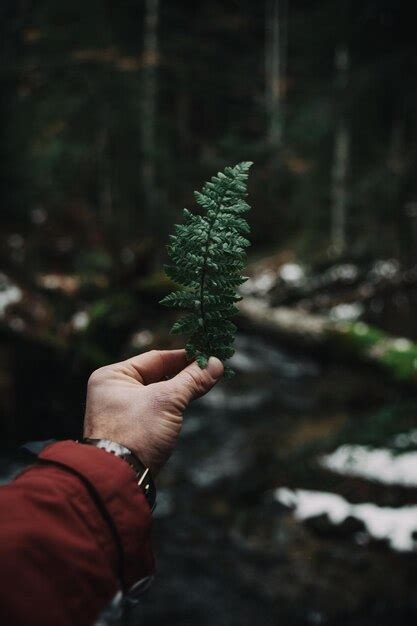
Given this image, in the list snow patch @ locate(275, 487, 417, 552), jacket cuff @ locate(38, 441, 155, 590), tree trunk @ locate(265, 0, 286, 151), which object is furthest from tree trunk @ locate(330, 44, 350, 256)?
jacket cuff @ locate(38, 441, 155, 590)

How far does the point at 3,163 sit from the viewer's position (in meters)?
9.02

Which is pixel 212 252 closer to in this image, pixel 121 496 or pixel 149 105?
pixel 121 496

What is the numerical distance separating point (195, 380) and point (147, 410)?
0.58ft

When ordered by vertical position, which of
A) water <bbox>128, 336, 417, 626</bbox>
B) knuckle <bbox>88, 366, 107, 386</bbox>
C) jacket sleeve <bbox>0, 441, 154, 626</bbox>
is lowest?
water <bbox>128, 336, 417, 626</bbox>

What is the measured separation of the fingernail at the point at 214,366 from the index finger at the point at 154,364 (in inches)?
5.9

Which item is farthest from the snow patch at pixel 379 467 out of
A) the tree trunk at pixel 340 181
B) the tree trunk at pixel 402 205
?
the tree trunk at pixel 340 181

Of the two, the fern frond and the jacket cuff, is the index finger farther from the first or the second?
the jacket cuff

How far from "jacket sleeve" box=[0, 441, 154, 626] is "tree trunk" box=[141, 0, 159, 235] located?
55.7 feet

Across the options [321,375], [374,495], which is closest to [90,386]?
[374,495]

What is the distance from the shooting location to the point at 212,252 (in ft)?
4.45

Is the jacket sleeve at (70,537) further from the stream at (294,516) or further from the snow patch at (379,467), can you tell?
the snow patch at (379,467)

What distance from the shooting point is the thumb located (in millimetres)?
1471

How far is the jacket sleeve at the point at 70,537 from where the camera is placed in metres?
1.03

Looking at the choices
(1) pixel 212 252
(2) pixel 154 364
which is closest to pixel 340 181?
(2) pixel 154 364
